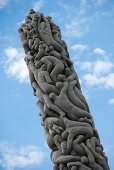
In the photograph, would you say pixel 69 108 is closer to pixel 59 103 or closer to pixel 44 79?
pixel 59 103

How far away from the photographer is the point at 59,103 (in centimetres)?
419

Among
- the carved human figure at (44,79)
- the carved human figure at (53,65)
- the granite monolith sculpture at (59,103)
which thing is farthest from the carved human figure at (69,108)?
the carved human figure at (53,65)

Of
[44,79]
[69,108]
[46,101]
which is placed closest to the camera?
[69,108]

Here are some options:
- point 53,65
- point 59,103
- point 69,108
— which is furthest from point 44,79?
point 69,108

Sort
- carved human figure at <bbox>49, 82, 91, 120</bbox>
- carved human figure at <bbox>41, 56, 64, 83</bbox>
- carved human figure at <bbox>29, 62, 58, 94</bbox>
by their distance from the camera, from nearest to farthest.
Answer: carved human figure at <bbox>49, 82, 91, 120</bbox>, carved human figure at <bbox>29, 62, 58, 94</bbox>, carved human figure at <bbox>41, 56, 64, 83</bbox>

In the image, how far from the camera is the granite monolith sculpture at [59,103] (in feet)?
12.4

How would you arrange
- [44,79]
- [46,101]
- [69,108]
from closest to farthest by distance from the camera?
[69,108]
[46,101]
[44,79]

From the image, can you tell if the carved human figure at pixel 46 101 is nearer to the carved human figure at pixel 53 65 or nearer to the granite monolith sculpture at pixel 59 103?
the granite monolith sculpture at pixel 59 103

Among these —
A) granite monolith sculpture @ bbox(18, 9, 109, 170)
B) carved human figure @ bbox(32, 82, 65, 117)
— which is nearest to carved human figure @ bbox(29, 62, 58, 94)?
granite monolith sculpture @ bbox(18, 9, 109, 170)

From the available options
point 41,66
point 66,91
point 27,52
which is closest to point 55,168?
point 66,91

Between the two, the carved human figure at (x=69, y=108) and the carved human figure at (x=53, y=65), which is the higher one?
the carved human figure at (x=53, y=65)

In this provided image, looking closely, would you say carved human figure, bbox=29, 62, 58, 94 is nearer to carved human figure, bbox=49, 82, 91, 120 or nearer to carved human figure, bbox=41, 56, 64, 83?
carved human figure, bbox=41, 56, 64, 83

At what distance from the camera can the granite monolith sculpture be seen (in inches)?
148

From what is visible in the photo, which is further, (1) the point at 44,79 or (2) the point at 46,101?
(1) the point at 44,79
